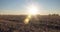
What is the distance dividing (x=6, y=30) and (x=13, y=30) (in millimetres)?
897

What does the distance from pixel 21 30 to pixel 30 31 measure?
3.78 ft

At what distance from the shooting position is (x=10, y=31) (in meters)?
17.0

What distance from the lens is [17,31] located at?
16906mm

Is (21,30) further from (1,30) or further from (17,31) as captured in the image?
(1,30)

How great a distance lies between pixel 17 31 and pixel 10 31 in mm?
897

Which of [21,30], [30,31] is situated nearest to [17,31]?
[21,30]

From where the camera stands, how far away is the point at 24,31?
16797mm

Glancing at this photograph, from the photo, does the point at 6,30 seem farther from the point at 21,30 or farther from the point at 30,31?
the point at 30,31

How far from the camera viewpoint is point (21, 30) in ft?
56.4

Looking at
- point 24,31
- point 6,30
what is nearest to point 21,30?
point 24,31

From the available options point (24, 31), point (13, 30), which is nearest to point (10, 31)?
point (13, 30)

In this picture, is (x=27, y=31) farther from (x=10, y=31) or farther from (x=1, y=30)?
(x=1, y=30)

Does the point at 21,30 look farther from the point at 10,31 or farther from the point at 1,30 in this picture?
the point at 1,30

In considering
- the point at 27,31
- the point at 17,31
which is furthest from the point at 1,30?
the point at 27,31
